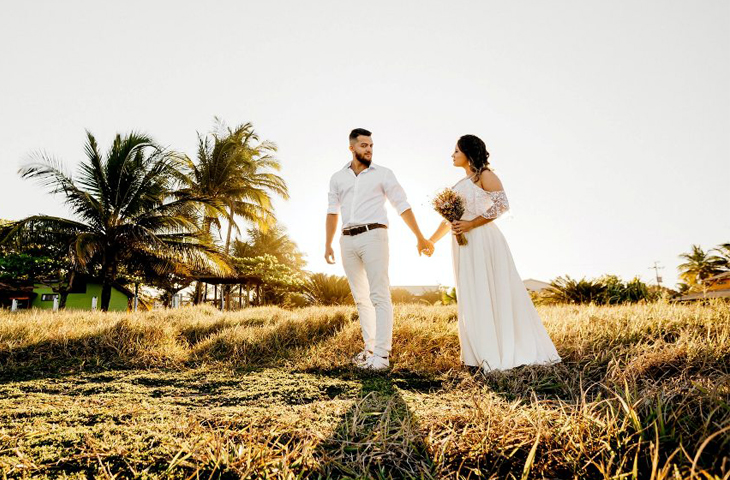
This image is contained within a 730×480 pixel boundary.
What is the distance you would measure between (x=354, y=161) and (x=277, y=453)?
316 centimetres

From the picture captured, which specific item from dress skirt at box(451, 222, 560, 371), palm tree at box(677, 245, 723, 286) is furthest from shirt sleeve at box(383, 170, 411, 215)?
palm tree at box(677, 245, 723, 286)

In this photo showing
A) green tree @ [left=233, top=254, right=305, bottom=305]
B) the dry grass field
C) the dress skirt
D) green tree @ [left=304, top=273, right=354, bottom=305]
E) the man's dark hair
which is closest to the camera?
the dry grass field

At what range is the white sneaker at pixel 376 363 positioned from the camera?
134 inches

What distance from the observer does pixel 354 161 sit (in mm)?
4125

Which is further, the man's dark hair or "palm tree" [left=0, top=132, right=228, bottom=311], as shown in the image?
"palm tree" [left=0, top=132, right=228, bottom=311]

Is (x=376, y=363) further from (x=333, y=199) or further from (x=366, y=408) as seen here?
(x=333, y=199)

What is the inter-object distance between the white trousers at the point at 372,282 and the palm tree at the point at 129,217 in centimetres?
1260

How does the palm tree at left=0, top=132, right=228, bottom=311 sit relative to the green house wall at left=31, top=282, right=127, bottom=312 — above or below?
above

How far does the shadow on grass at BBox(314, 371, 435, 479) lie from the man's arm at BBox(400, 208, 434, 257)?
2320 mm

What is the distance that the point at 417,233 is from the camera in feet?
13.1

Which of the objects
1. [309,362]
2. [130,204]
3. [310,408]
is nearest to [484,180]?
[309,362]

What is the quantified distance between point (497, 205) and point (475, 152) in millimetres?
557

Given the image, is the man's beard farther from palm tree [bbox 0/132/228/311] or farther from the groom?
palm tree [bbox 0/132/228/311]

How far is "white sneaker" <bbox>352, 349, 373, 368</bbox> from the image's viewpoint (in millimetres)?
3475
